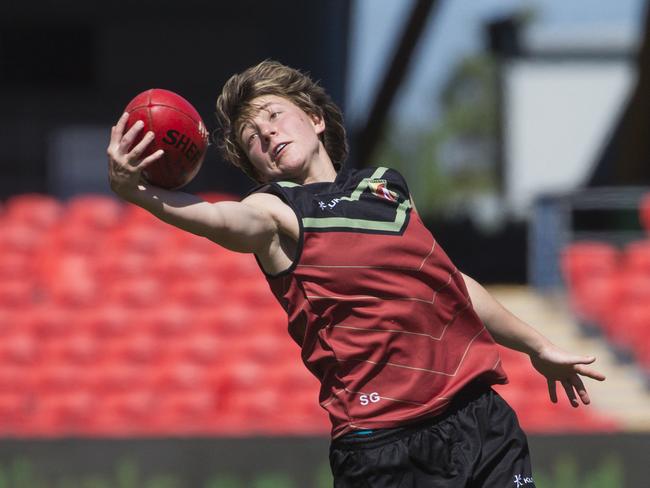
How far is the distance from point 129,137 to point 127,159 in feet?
0.18

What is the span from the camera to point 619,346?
30.5 feet

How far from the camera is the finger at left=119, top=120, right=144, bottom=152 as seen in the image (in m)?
2.56

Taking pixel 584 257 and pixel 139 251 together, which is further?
pixel 584 257

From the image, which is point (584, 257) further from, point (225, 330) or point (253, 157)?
point (253, 157)

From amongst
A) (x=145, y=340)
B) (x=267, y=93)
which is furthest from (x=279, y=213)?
(x=145, y=340)

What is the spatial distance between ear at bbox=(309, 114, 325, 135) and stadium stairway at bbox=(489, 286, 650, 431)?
4.79m

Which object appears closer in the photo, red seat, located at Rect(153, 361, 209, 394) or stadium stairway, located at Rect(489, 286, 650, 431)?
red seat, located at Rect(153, 361, 209, 394)

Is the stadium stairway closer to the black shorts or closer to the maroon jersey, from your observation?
the black shorts

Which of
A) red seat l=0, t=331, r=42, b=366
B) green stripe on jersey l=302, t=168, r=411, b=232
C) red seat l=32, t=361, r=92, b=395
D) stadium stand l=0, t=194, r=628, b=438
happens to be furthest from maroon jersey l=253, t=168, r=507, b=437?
red seat l=0, t=331, r=42, b=366

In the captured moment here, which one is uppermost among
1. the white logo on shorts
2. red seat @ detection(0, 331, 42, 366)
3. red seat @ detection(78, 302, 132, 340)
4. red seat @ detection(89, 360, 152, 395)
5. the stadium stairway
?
the white logo on shorts

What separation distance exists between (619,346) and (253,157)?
22.6ft

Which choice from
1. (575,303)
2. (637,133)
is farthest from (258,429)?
(637,133)

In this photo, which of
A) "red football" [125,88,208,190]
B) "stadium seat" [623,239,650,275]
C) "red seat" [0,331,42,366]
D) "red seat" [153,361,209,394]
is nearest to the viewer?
"red football" [125,88,208,190]

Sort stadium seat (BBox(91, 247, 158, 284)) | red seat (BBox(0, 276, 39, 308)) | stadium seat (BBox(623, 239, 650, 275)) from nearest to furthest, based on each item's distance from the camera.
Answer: red seat (BBox(0, 276, 39, 308)), stadium seat (BBox(91, 247, 158, 284)), stadium seat (BBox(623, 239, 650, 275))
